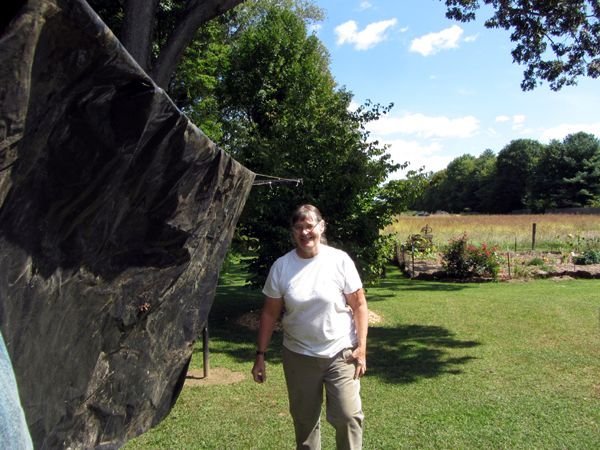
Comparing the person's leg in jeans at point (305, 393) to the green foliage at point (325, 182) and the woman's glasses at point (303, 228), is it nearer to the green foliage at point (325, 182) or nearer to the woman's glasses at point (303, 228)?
the woman's glasses at point (303, 228)

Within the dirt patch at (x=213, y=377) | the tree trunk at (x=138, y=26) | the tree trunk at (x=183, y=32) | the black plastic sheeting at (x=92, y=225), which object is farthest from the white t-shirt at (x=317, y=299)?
the tree trunk at (x=183, y=32)

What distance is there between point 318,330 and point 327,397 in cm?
46

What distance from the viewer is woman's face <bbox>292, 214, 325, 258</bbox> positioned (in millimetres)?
3766

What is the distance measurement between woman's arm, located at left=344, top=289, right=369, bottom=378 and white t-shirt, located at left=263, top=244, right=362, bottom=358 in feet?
0.12

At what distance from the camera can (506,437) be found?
195 inches

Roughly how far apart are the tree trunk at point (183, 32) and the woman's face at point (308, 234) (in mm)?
4848

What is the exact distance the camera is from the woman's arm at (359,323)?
379cm

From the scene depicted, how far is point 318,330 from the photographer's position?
3717 millimetres

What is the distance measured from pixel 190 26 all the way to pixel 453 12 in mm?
5807

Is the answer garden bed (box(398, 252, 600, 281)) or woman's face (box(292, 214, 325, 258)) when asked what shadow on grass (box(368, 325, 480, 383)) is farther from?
garden bed (box(398, 252, 600, 281))

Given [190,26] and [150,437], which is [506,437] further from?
[190,26]

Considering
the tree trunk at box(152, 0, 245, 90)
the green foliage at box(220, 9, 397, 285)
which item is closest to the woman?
the tree trunk at box(152, 0, 245, 90)

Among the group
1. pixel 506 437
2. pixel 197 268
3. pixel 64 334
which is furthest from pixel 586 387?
pixel 64 334

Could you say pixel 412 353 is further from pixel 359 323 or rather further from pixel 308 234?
pixel 308 234
